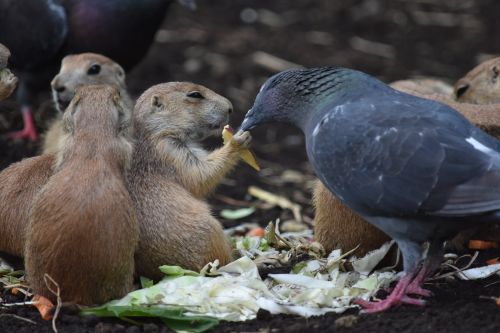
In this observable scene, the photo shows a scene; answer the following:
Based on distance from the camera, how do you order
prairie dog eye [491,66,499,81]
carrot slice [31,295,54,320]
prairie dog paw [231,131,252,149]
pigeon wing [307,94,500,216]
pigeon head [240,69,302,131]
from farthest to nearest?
prairie dog eye [491,66,499,81] → prairie dog paw [231,131,252,149] → pigeon head [240,69,302,131] → carrot slice [31,295,54,320] → pigeon wing [307,94,500,216]

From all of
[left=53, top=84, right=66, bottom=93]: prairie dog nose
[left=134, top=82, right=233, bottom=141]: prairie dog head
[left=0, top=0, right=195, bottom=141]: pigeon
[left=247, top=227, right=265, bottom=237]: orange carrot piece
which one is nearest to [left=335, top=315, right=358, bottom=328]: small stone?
[left=134, top=82, right=233, bottom=141]: prairie dog head

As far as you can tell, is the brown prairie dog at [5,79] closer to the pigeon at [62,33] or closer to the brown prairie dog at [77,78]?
the brown prairie dog at [77,78]

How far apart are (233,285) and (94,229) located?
784mm

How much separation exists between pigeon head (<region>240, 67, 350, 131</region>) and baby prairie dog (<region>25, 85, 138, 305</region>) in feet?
2.69

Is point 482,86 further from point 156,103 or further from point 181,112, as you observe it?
point 156,103

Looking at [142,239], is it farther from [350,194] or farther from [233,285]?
[350,194]

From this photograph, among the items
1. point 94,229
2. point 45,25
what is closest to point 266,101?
point 94,229

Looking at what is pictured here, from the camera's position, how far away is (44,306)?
4.80 meters

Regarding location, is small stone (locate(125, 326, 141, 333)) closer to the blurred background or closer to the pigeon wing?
the pigeon wing

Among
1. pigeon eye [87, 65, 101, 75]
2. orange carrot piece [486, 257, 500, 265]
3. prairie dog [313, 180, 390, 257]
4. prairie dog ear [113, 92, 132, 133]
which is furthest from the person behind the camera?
pigeon eye [87, 65, 101, 75]

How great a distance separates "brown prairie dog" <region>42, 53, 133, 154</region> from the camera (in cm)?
702

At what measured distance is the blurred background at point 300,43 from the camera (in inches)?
403

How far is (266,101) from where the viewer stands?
5320 mm

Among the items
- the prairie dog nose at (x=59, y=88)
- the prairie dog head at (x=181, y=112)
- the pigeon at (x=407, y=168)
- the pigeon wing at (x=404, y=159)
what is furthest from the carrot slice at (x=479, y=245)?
the prairie dog nose at (x=59, y=88)
